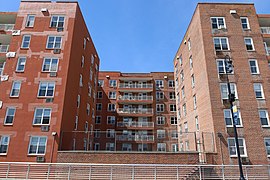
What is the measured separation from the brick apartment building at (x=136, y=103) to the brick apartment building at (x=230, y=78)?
1577 cm

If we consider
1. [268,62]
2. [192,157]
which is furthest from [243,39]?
[192,157]

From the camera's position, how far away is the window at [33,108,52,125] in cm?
2041

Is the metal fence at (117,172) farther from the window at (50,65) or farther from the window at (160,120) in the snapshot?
the window at (160,120)

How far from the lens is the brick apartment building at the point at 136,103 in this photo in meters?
43.2

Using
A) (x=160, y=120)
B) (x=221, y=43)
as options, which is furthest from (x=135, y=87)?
(x=221, y=43)

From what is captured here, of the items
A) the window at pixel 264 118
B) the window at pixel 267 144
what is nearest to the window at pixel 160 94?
the window at pixel 264 118

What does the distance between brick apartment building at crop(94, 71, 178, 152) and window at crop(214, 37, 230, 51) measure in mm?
22690

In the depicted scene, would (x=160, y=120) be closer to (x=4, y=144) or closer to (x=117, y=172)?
(x=117, y=172)

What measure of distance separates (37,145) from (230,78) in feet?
70.4

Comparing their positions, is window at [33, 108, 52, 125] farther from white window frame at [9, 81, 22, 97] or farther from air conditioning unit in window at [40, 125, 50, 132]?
white window frame at [9, 81, 22, 97]

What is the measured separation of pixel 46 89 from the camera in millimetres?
21641

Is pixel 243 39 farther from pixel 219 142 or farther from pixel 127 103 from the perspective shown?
pixel 127 103

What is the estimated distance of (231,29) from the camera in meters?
24.4

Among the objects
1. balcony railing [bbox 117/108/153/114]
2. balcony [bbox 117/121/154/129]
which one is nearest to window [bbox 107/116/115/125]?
balcony railing [bbox 117/108/153/114]
